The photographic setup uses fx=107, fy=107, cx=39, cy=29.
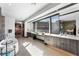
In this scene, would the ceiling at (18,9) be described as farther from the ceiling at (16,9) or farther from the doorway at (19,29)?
the doorway at (19,29)

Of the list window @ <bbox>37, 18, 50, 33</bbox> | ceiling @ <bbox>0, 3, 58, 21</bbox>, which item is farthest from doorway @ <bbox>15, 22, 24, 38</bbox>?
window @ <bbox>37, 18, 50, 33</bbox>

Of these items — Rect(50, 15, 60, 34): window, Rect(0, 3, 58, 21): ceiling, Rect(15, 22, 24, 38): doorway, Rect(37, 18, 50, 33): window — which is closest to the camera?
Rect(0, 3, 58, 21): ceiling

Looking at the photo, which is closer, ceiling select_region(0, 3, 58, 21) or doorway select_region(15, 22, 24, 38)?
ceiling select_region(0, 3, 58, 21)

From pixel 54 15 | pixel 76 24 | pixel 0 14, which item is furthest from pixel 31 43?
pixel 54 15

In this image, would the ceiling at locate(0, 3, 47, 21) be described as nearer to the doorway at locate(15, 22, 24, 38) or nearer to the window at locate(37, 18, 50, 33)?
the doorway at locate(15, 22, 24, 38)

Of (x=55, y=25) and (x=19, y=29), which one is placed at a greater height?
(x=55, y=25)

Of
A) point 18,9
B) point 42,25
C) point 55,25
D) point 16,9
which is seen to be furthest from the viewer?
point 55,25

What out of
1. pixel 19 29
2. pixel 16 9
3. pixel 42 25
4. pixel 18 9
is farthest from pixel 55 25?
pixel 19 29

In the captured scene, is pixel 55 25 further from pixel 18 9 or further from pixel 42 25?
pixel 18 9

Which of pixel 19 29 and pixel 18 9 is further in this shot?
pixel 18 9

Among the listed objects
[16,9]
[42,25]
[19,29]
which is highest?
[16,9]

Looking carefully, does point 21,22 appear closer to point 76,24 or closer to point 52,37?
point 76,24

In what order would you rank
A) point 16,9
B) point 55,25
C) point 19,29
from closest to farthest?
1. point 19,29
2. point 16,9
3. point 55,25

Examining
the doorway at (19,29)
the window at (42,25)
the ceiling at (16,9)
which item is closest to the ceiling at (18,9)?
the ceiling at (16,9)
